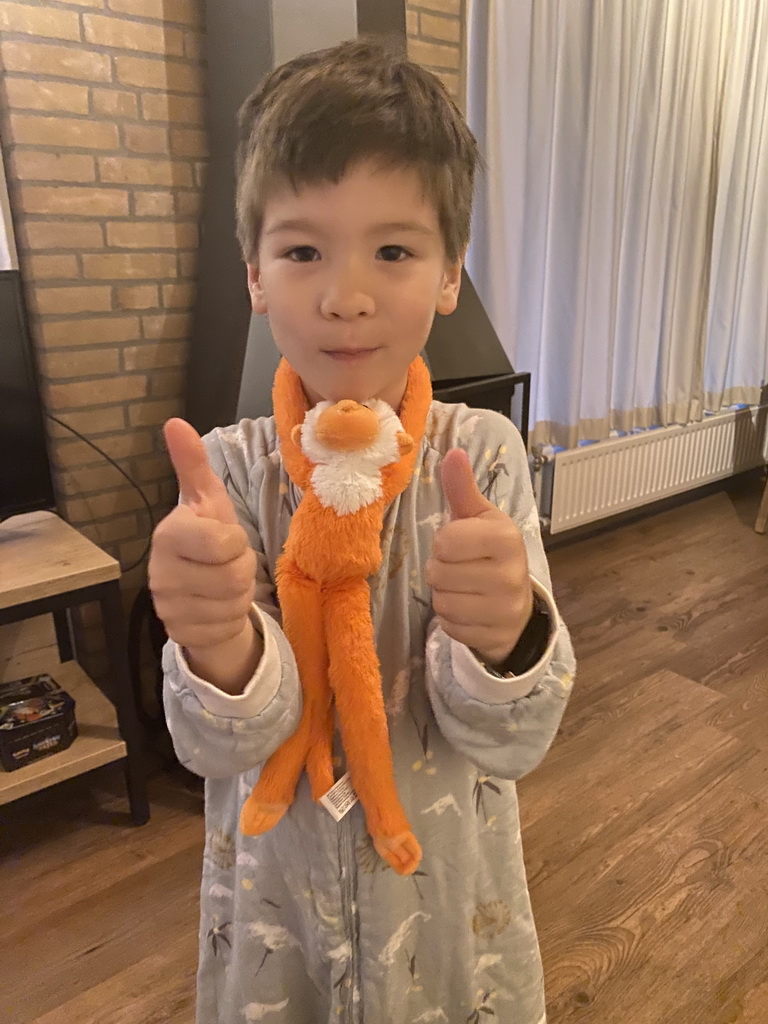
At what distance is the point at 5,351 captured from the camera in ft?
4.94

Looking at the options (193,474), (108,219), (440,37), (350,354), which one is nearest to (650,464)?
(440,37)

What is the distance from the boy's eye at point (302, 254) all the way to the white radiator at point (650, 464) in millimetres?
2297

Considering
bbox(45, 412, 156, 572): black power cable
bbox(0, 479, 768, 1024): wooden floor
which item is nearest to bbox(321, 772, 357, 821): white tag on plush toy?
bbox(0, 479, 768, 1024): wooden floor

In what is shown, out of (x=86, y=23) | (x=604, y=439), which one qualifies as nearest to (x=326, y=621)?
(x=86, y=23)

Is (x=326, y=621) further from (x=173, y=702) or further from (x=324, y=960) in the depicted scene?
(x=324, y=960)

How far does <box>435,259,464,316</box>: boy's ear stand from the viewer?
0.66 m

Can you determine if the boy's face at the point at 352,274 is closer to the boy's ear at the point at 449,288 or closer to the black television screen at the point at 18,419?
the boy's ear at the point at 449,288

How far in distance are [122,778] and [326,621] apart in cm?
145

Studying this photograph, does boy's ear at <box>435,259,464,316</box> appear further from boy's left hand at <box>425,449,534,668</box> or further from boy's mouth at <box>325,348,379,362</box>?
boy's left hand at <box>425,449,534,668</box>

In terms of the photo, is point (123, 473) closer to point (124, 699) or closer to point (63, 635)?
point (63, 635)

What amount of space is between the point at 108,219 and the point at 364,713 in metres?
1.50

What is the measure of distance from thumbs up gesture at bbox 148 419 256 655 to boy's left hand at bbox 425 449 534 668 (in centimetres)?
14

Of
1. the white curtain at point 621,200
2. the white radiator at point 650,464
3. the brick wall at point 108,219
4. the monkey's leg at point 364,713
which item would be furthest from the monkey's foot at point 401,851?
the white radiator at point 650,464

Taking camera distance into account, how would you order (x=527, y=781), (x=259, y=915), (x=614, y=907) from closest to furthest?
(x=259, y=915) < (x=614, y=907) < (x=527, y=781)
